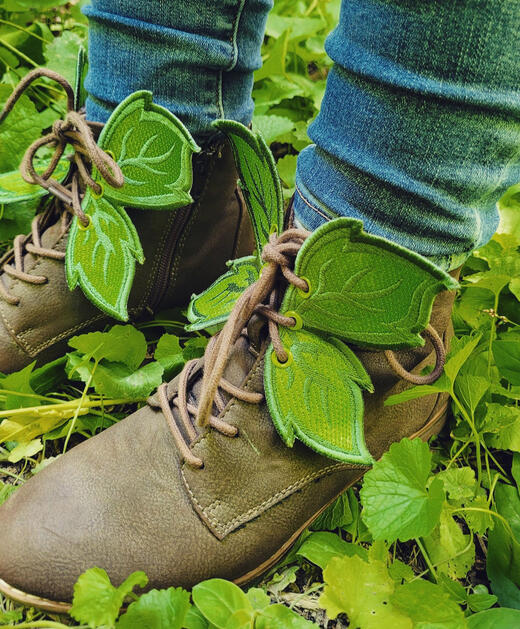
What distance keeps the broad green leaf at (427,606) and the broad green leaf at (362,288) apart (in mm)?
237

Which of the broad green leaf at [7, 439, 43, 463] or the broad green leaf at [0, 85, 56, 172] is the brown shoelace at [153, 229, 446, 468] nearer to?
the broad green leaf at [7, 439, 43, 463]

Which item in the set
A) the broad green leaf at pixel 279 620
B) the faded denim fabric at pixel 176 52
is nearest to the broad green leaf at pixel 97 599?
the broad green leaf at pixel 279 620

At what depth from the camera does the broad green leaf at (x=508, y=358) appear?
2.36 feet

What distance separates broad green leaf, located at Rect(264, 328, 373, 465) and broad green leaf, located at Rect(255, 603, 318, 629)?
0.15 meters

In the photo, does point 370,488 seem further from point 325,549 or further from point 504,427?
point 504,427

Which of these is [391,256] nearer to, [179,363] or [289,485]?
[289,485]

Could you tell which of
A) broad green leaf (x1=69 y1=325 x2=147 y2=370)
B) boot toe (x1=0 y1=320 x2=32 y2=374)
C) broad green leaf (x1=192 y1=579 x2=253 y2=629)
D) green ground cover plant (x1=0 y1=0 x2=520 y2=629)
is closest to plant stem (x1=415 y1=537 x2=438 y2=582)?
green ground cover plant (x1=0 y1=0 x2=520 y2=629)

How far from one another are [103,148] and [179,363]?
31 centimetres

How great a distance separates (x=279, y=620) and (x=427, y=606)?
0.14 metres

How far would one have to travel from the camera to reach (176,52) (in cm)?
73

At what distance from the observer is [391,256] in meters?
0.50

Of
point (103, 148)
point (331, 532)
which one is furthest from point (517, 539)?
point (103, 148)

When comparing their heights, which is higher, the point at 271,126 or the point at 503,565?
the point at 271,126

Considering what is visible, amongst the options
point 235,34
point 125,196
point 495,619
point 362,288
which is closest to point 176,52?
point 235,34
